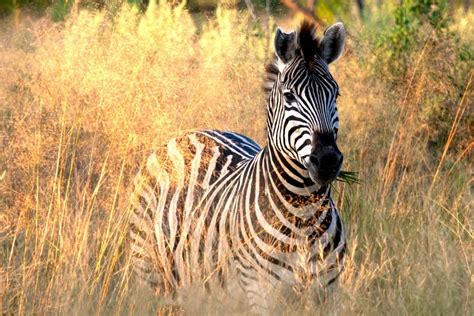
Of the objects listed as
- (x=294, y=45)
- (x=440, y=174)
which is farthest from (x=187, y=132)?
(x=440, y=174)

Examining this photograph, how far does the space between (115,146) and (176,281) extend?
761 millimetres

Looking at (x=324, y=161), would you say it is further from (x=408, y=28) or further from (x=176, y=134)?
(x=408, y=28)

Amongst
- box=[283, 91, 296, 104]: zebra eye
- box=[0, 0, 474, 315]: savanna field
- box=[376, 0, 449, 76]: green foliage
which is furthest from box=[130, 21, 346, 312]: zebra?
box=[376, 0, 449, 76]: green foliage

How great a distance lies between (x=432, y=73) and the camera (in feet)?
23.5

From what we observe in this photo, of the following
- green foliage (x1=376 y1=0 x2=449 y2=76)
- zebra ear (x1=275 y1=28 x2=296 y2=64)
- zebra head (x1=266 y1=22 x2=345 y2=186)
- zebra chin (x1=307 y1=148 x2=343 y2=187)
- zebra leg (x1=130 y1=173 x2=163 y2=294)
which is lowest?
zebra leg (x1=130 y1=173 x2=163 y2=294)

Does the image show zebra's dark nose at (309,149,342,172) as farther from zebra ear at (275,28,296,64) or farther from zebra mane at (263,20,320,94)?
zebra ear at (275,28,296,64)

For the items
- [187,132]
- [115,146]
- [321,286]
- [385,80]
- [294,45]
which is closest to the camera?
[321,286]

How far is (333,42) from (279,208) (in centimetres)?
81

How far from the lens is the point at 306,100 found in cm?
415

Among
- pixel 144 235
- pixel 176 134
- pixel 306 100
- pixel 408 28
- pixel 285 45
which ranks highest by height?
pixel 408 28

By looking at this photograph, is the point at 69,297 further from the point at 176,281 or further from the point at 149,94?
the point at 149,94

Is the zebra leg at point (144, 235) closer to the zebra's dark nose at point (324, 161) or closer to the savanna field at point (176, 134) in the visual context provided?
Result: the savanna field at point (176, 134)

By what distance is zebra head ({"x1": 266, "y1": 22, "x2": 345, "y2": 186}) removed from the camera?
3951mm

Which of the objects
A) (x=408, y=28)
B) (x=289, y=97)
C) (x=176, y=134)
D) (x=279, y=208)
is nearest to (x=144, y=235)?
(x=176, y=134)
